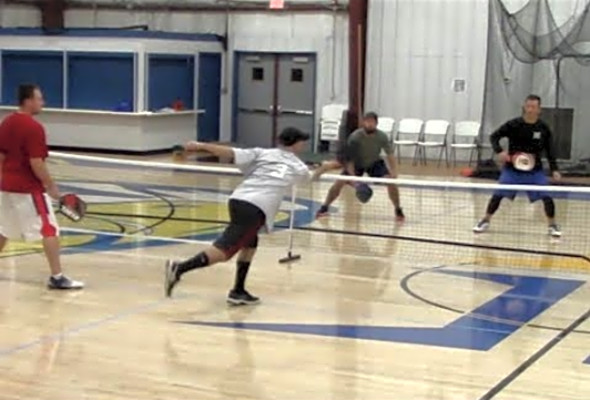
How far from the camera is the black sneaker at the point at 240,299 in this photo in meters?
10.2

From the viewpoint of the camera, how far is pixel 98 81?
27.2 meters

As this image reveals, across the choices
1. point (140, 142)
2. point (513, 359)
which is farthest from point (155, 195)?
point (513, 359)

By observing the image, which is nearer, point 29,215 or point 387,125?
point 29,215

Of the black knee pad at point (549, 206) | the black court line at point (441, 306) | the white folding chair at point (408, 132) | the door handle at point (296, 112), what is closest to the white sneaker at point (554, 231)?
the black knee pad at point (549, 206)

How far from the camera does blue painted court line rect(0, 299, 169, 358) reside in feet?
27.5

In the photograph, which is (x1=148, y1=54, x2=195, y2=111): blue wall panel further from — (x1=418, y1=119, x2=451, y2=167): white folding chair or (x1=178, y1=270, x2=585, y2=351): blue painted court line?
(x1=178, y1=270, x2=585, y2=351): blue painted court line

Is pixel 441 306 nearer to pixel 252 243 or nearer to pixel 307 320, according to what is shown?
pixel 307 320

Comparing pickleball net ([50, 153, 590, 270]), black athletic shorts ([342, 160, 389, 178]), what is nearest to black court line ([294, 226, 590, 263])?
pickleball net ([50, 153, 590, 270])

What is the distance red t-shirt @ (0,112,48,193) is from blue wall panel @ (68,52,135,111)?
1655cm

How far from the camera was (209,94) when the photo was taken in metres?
29.9

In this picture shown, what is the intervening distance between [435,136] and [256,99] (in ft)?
17.9

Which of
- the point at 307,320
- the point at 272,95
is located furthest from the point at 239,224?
the point at 272,95

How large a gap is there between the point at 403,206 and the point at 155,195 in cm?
430

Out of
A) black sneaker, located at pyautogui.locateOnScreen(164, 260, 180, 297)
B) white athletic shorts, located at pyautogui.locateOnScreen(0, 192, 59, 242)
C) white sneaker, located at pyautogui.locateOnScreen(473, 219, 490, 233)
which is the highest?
white athletic shorts, located at pyautogui.locateOnScreen(0, 192, 59, 242)
